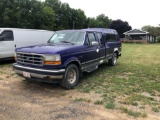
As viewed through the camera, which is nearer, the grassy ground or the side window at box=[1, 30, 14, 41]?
the grassy ground

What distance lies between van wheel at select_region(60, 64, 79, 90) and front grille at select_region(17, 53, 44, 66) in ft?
2.65

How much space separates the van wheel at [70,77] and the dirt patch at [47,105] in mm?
213

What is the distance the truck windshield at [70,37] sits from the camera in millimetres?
6407

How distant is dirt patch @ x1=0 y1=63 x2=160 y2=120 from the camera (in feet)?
12.4

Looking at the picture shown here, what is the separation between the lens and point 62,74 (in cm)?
507

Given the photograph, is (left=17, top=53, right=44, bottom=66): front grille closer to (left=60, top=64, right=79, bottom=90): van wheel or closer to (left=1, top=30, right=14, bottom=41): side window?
(left=60, top=64, right=79, bottom=90): van wheel

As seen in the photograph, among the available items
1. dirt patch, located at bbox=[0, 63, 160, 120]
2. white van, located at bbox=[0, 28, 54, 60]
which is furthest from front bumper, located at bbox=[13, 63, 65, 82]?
white van, located at bbox=[0, 28, 54, 60]

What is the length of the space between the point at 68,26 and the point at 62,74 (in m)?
56.3

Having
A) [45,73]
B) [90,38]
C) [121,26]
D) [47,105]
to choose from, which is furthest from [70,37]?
[121,26]

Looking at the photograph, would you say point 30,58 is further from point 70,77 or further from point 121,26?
point 121,26

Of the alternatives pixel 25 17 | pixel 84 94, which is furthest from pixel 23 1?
pixel 84 94

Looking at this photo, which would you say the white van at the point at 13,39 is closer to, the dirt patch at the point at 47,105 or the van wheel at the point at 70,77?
the dirt patch at the point at 47,105

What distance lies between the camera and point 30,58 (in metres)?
5.28

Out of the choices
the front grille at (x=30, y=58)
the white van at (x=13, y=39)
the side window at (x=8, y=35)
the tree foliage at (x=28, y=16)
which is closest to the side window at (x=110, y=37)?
the front grille at (x=30, y=58)
